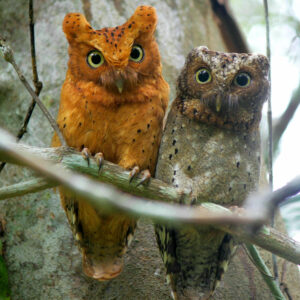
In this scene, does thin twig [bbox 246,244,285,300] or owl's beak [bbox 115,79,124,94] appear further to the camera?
owl's beak [bbox 115,79,124,94]

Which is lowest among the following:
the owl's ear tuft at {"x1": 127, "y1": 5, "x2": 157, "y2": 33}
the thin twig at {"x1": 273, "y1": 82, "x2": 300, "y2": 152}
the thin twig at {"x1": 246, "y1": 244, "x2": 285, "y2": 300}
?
the thin twig at {"x1": 246, "y1": 244, "x2": 285, "y2": 300}

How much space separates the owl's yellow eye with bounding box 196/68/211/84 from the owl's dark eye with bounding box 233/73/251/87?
0.17m

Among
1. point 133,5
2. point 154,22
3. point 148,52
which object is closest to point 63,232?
point 148,52

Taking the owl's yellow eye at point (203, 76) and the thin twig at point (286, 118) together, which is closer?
the owl's yellow eye at point (203, 76)

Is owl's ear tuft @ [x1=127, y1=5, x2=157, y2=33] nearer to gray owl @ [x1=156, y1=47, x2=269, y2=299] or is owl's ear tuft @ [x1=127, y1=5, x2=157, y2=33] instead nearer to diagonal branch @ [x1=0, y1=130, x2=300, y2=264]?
gray owl @ [x1=156, y1=47, x2=269, y2=299]

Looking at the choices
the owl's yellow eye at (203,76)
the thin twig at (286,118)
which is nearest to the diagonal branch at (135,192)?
the owl's yellow eye at (203,76)

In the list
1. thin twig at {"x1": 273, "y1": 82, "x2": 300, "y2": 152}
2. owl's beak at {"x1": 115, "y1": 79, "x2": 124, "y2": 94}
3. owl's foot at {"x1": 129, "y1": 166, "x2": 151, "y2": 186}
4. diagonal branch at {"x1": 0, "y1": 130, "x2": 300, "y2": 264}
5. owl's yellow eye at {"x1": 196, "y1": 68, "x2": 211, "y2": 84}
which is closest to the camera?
diagonal branch at {"x1": 0, "y1": 130, "x2": 300, "y2": 264}

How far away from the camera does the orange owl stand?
2512 millimetres

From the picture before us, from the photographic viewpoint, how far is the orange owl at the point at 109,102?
2512 millimetres

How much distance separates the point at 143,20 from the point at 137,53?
0.20m

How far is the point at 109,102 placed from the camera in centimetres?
256

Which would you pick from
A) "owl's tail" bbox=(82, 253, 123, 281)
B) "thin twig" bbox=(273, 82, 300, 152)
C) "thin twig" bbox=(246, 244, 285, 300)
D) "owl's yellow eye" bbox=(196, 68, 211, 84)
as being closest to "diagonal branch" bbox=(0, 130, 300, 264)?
"thin twig" bbox=(246, 244, 285, 300)

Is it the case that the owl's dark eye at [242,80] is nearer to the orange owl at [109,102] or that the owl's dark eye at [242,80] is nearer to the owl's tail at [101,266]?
the orange owl at [109,102]

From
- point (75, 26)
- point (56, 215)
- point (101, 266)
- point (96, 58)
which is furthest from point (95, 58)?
point (101, 266)
